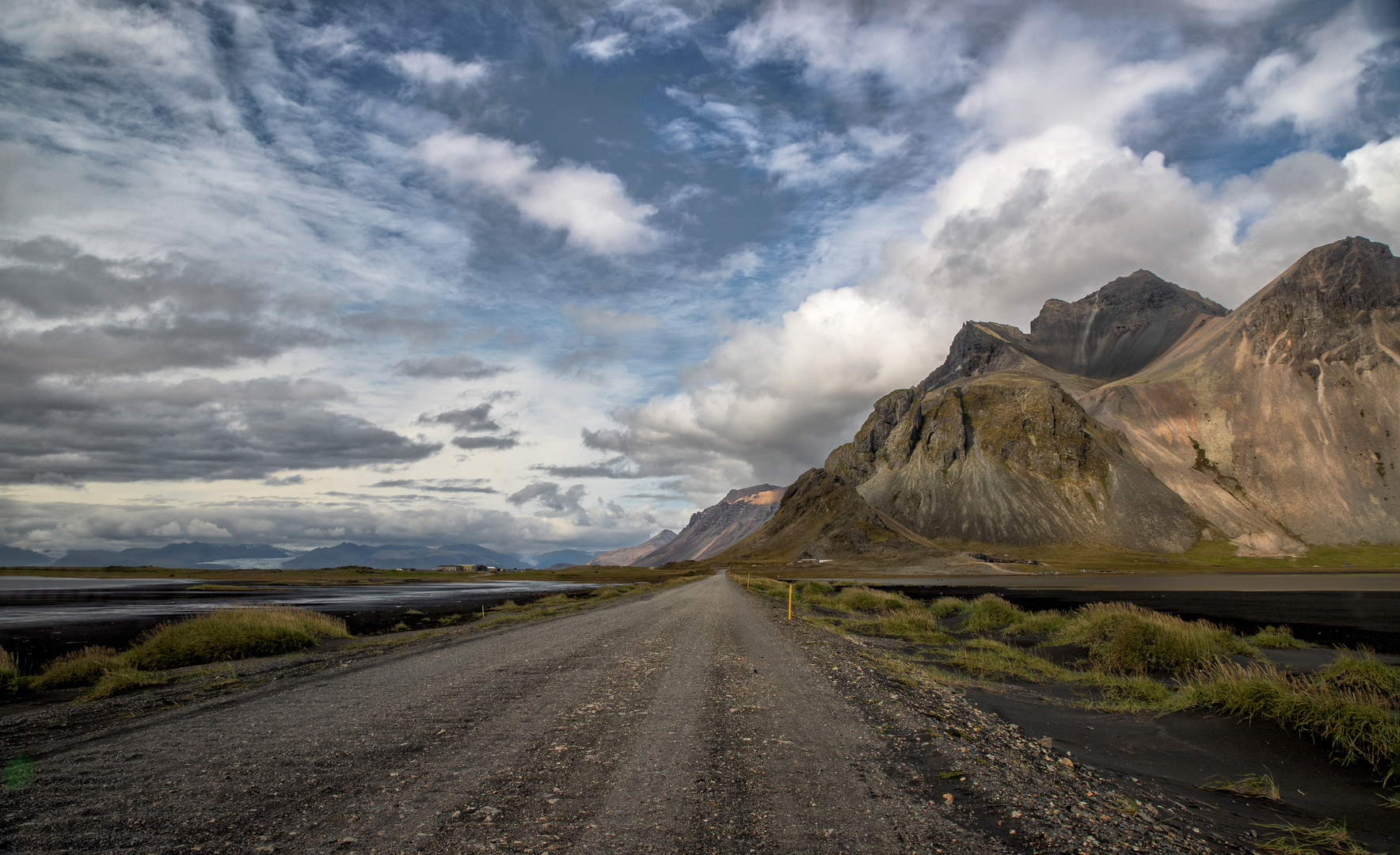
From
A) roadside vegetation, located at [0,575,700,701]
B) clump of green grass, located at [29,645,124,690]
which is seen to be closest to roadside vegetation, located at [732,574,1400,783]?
roadside vegetation, located at [0,575,700,701]

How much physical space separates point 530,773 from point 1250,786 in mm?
10705

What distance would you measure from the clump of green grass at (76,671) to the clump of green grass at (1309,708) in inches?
1072

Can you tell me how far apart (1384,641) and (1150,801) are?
35.1m

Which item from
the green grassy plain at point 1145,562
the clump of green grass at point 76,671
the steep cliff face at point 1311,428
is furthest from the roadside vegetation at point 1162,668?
the steep cliff face at point 1311,428

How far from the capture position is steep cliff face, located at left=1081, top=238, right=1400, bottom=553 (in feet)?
535

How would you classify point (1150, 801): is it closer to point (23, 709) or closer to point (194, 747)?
point (194, 747)

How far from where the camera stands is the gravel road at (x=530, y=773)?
6.08m

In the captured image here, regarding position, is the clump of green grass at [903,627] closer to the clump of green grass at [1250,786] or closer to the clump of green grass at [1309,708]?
the clump of green grass at [1309,708]

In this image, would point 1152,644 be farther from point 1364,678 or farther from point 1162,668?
point 1364,678

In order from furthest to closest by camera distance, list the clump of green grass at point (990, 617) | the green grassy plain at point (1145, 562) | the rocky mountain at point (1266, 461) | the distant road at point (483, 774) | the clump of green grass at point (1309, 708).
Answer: the rocky mountain at point (1266, 461) → the green grassy plain at point (1145, 562) → the clump of green grass at point (990, 617) → the clump of green grass at point (1309, 708) → the distant road at point (483, 774)

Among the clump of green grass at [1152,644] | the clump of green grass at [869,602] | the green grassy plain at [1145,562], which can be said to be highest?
the clump of green grass at [1152,644]

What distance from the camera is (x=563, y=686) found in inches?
536

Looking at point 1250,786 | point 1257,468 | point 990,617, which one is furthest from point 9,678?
point 1257,468

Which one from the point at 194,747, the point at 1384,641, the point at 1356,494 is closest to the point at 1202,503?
the point at 1356,494
